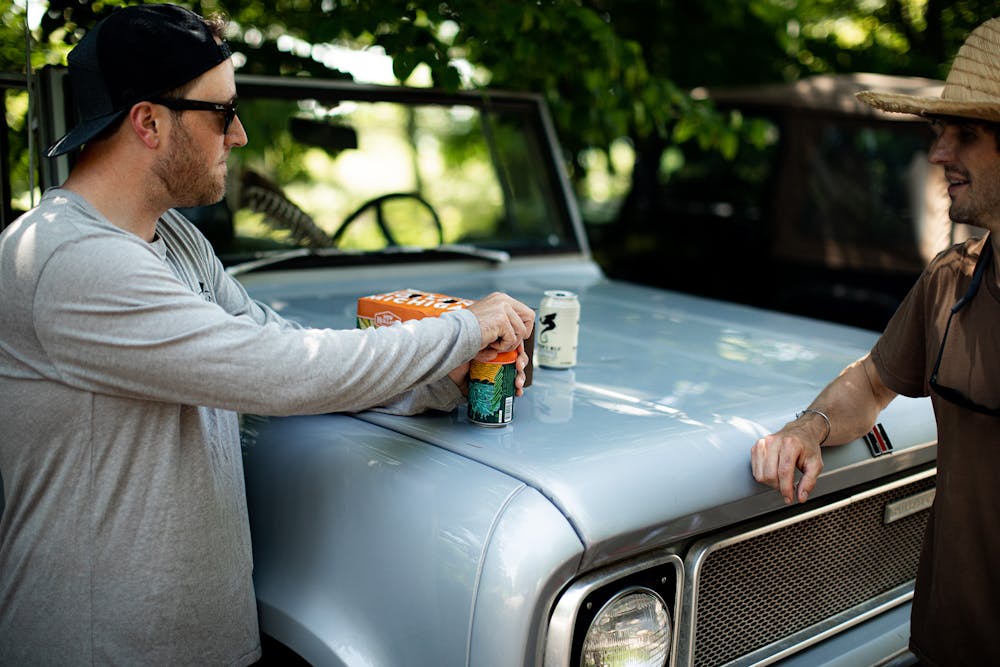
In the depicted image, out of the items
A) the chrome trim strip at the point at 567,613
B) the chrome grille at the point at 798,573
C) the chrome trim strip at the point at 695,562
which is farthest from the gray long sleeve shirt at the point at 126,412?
the chrome grille at the point at 798,573

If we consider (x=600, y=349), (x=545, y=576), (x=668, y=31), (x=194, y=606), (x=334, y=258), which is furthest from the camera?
(x=668, y=31)

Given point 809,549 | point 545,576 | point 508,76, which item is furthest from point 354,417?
point 508,76

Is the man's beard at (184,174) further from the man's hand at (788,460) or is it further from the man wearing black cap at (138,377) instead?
the man's hand at (788,460)

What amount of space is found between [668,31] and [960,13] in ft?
7.22

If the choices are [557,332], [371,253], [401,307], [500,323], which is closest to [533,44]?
[371,253]

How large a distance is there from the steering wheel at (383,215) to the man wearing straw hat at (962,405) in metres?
1.64

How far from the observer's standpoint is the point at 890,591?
221 centimetres

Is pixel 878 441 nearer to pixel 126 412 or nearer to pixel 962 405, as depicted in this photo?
pixel 962 405

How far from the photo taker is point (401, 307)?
1.90 metres

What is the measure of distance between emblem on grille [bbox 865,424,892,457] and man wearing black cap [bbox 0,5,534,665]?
86 centimetres

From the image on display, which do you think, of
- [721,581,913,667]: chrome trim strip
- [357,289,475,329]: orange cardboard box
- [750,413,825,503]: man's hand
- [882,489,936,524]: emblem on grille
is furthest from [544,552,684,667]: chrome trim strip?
[882,489,936,524]: emblem on grille

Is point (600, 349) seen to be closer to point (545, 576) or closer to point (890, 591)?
point (890, 591)

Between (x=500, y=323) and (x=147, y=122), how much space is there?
69 cm

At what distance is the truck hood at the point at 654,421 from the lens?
157 cm
